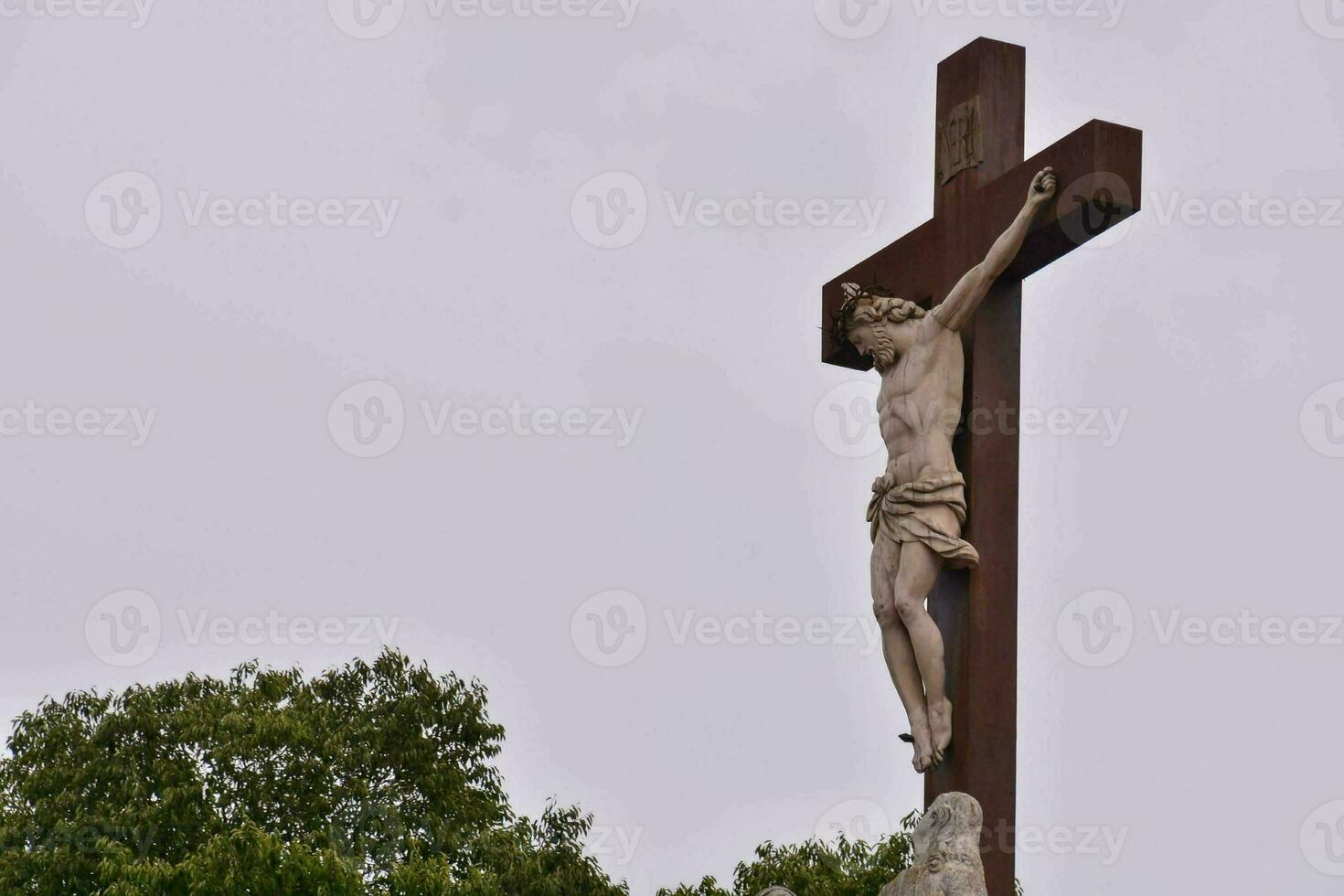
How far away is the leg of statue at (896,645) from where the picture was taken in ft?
34.9

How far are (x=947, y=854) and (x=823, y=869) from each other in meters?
12.2

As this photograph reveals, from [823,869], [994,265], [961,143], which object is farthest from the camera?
[823,869]

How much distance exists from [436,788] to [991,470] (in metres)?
12.1

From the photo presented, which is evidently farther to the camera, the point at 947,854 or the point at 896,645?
the point at 896,645

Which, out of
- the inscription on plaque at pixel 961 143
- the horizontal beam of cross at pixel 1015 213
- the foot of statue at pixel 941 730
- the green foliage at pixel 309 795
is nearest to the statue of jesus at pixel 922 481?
the foot of statue at pixel 941 730

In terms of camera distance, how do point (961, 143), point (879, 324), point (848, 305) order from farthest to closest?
point (961, 143) → point (848, 305) → point (879, 324)

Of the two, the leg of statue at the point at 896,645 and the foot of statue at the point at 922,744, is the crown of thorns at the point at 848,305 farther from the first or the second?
the foot of statue at the point at 922,744

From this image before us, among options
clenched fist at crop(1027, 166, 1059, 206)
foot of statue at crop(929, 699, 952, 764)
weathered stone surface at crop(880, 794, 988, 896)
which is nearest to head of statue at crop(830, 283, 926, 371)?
clenched fist at crop(1027, 166, 1059, 206)

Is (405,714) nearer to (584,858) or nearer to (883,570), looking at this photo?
(584,858)

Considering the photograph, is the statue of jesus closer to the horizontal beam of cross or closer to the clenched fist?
the clenched fist

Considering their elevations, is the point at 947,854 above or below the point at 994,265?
below

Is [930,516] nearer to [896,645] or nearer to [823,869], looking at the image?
[896,645]

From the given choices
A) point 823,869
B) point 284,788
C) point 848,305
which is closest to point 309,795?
point 284,788

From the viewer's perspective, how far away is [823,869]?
70.3 feet
